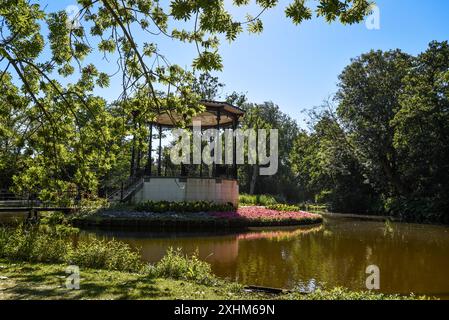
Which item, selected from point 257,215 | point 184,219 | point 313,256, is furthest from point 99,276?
point 257,215

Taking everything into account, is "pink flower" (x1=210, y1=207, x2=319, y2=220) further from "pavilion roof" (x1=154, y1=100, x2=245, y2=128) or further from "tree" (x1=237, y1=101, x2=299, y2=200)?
"tree" (x1=237, y1=101, x2=299, y2=200)

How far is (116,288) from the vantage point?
20.8 feet

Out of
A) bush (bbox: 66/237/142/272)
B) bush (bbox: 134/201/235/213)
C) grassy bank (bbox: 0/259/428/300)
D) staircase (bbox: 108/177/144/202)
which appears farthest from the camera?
staircase (bbox: 108/177/144/202)

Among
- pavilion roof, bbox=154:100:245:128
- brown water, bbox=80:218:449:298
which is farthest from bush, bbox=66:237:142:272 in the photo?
pavilion roof, bbox=154:100:245:128

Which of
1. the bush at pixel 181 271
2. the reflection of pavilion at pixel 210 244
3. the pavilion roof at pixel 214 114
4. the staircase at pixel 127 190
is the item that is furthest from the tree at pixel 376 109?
the bush at pixel 181 271

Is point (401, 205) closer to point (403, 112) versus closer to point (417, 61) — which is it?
point (403, 112)

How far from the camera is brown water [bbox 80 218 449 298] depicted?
9.45m

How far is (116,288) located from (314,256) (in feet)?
27.3

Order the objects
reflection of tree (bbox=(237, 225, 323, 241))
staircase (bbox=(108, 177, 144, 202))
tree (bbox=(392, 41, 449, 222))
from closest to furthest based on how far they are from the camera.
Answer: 1. reflection of tree (bbox=(237, 225, 323, 241))
2. staircase (bbox=(108, 177, 144, 202))
3. tree (bbox=(392, 41, 449, 222))

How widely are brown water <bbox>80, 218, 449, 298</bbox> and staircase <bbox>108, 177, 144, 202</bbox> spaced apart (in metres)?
7.66

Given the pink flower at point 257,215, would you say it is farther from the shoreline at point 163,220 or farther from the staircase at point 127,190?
the staircase at point 127,190

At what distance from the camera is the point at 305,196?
7056 centimetres

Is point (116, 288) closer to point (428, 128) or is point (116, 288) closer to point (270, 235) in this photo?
point (270, 235)
